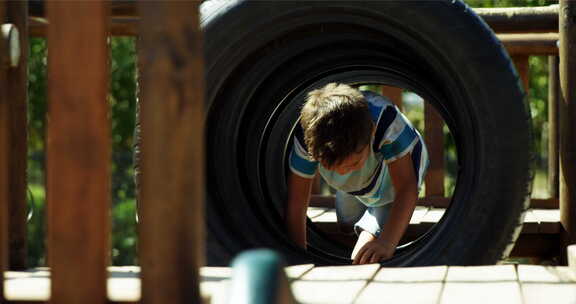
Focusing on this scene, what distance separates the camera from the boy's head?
3.15 meters

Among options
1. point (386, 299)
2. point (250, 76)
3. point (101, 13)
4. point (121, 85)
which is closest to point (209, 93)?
point (250, 76)

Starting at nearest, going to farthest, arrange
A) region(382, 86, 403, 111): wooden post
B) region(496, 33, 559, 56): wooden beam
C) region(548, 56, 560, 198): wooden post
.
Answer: region(496, 33, 559, 56): wooden beam
region(548, 56, 560, 198): wooden post
region(382, 86, 403, 111): wooden post

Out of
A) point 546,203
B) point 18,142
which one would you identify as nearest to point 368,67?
point 546,203

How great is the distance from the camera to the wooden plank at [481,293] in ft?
6.74

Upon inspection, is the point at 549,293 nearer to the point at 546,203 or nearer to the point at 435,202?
the point at 546,203

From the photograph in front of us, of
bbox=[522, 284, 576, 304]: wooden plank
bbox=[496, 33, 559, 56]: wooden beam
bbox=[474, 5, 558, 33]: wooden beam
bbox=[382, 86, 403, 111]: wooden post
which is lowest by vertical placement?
bbox=[522, 284, 576, 304]: wooden plank

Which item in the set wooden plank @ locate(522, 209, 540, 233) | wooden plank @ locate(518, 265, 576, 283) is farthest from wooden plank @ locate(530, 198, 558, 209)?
wooden plank @ locate(518, 265, 576, 283)

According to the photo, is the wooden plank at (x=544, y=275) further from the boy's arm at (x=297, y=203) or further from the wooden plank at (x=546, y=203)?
the wooden plank at (x=546, y=203)

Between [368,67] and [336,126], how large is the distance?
1048 mm

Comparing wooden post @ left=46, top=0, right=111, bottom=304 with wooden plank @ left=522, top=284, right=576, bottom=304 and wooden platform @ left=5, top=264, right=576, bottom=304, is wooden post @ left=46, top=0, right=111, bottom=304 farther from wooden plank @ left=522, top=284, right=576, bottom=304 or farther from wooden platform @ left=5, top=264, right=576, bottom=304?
wooden plank @ left=522, top=284, right=576, bottom=304

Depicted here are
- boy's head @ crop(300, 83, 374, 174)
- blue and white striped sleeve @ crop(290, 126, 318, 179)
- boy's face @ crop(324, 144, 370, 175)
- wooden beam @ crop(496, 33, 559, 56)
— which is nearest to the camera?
boy's head @ crop(300, 83, 374, 174)

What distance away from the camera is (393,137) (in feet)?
11.2

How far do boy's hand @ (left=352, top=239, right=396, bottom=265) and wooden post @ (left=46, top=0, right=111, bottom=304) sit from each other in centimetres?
177

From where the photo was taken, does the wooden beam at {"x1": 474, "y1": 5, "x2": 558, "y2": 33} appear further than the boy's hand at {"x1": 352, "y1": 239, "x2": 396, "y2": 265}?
Yes
